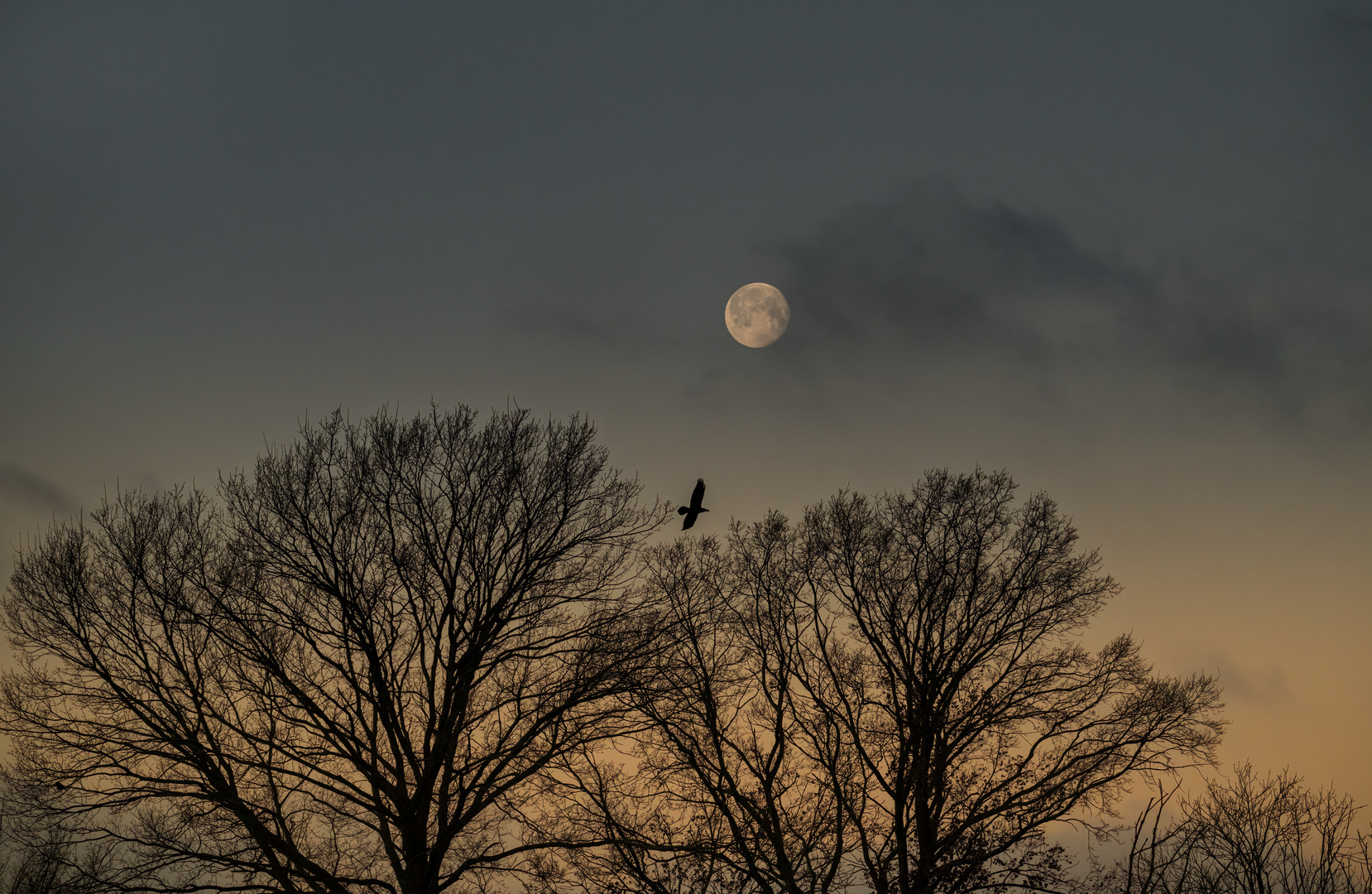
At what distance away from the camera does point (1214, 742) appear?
18.4 metres

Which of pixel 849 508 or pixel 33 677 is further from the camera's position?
pixel 849 508

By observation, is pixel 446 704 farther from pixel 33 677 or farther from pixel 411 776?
pixel 33 677

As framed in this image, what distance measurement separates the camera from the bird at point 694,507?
40.1 ft

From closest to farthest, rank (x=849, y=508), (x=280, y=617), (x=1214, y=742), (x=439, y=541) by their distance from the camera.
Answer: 1. (x=280, y=617)
2. (x=439, y=541)
3. (x=1214, y=742)
4. (x=849, y=508)

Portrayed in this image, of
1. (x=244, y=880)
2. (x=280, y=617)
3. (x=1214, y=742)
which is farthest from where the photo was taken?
(x=1214, y=742)

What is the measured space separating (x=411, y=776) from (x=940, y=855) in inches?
380

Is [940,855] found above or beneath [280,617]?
beneath

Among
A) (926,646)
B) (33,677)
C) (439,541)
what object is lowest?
(33,677)

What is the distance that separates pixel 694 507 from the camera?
12375 millimetres

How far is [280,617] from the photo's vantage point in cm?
1473

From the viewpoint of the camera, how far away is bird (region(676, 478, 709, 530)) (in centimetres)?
1221

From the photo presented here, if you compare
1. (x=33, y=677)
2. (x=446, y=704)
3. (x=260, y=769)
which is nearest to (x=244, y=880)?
(x=260, y=769)

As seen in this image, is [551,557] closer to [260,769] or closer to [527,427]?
[527,427]

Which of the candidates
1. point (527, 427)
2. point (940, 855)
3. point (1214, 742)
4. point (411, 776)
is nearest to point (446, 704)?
point (411, 776)
